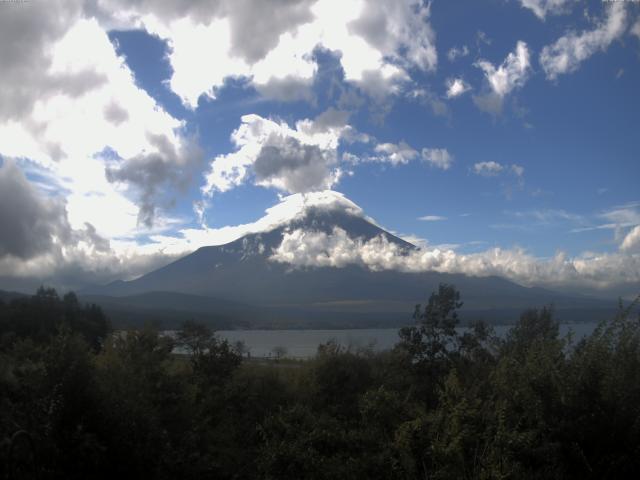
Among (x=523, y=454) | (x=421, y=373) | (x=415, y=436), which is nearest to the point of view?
(x=523, y=454)

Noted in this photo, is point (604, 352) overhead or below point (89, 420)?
overhead

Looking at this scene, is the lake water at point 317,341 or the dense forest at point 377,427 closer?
the dense forest at point 377,427

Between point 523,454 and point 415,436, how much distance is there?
215 centimetres

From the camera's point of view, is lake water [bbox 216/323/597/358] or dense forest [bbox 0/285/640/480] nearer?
dense forest [bbox 0/285/640/480]

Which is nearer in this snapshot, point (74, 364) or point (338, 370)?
point (74, 364)

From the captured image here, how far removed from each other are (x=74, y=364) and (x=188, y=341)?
18.5 meters

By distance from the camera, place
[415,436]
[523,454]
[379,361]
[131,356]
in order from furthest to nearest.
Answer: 1. [379,361]
2. [131,356]
3. [415,436]
4. [523,454]

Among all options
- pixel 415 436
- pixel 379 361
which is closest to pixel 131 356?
pixel 415 436

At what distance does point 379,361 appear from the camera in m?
27.3

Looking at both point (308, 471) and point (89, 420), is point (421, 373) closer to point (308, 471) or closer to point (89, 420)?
point (308, 471)

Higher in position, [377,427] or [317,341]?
[377,427]

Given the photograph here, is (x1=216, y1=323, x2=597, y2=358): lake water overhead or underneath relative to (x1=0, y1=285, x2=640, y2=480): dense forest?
underneath

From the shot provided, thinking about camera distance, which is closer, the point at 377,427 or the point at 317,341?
the point at 377,427

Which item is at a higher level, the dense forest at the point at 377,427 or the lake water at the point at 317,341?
the dense forest at the point at 377,427
